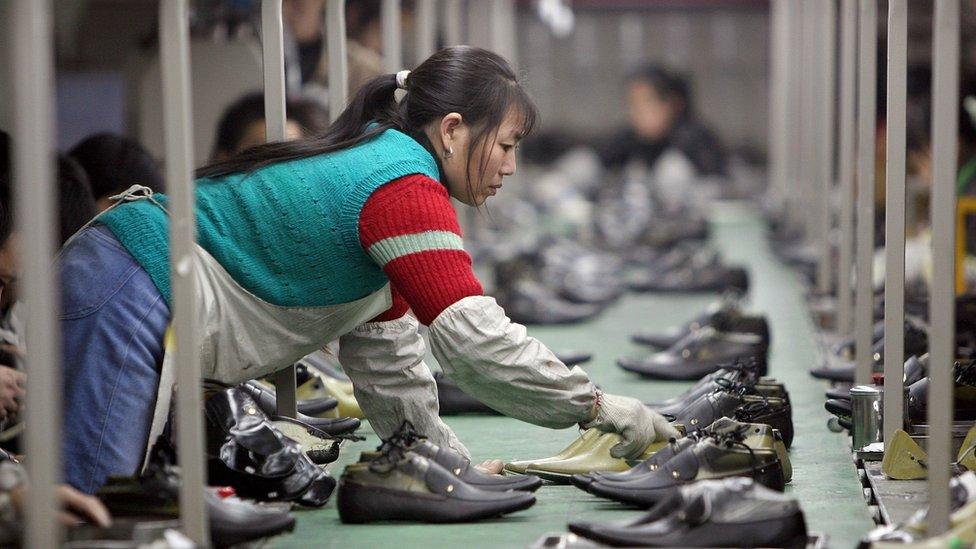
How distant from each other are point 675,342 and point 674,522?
314 cm

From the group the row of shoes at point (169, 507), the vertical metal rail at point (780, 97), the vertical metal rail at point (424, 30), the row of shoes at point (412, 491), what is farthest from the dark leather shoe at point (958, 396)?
the vertical metal rail at point (780, 97)

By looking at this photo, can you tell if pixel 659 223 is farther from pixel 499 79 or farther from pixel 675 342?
pixel 499 79

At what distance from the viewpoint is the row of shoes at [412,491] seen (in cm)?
304

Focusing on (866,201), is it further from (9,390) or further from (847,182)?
(9,390)

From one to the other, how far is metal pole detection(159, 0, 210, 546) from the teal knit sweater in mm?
620

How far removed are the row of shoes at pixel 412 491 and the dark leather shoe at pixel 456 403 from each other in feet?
4.82

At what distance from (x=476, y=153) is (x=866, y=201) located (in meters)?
1.39

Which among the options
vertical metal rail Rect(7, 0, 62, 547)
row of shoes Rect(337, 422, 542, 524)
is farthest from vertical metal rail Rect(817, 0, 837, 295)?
vertical metal rail Rect(7, 0, 62, 547)

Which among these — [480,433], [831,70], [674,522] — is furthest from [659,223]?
[674,522]

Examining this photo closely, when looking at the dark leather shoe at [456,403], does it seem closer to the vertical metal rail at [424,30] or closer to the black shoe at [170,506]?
the black shoe at [170,506]

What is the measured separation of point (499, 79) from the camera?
340 cm

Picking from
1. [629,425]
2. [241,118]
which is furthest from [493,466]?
[241,118]

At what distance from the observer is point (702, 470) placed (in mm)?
3117

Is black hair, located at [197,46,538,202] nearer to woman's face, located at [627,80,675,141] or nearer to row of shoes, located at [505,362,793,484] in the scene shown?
row of shoes, located at [505,362,793,484]
